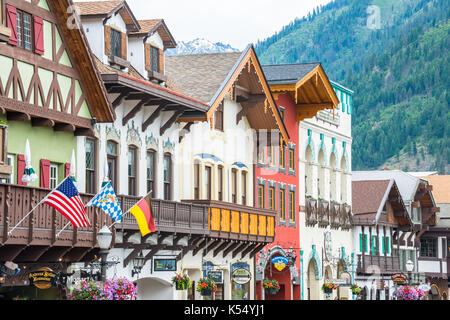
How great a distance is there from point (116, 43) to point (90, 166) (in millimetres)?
5223

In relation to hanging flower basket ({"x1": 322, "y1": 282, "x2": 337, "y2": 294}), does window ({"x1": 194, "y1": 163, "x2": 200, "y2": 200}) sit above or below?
above

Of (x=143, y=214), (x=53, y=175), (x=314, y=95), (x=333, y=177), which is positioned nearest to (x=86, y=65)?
(x=53, y=175)

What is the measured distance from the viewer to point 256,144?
4891 centimetres

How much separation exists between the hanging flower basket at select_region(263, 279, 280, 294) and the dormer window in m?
16.0

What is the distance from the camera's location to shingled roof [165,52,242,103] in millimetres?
42125

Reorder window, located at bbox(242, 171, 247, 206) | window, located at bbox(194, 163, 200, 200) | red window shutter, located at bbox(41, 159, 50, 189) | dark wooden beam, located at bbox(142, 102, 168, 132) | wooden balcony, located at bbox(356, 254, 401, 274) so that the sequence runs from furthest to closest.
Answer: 1. wooden balcony, located at bbox(356, 254, 401, 274)
2. window, located at bbox(242, 171, 247, 206)
3. window, located at bbox(194, 163, 200, 200)
4. dark wooden beam, located at bbox(142, 102, 168, 132)
5. red window shutter, located at bbox(41, 159, 50, 189)

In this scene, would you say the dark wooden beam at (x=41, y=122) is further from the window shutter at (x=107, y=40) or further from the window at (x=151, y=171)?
the window at (x=151, y=171)

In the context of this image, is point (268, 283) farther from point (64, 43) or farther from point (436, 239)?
point (436, 239)

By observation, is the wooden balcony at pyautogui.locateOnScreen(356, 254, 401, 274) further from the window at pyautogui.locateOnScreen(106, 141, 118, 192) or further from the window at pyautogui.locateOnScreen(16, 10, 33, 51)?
the window at pyautogui.locateOnScreen(16, 10, 33, 51)

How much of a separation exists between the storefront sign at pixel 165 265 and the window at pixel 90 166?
5.17 metres

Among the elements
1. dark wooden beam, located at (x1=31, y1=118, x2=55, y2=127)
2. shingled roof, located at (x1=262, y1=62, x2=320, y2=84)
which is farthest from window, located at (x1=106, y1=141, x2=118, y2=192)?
shingled roof, located at (x1=262, y1=62, x2=320, y2=84)

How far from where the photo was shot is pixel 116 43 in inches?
1449

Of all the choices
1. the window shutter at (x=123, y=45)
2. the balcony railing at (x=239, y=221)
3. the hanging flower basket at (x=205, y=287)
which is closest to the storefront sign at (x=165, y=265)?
the hanging flower basket at (x=205, y=287)

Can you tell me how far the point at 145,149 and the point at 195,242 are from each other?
16.2 feet
